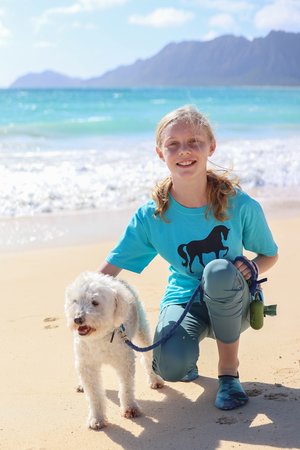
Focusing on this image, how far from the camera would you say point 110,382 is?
3635mm

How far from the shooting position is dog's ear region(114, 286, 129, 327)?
2902 millimetres

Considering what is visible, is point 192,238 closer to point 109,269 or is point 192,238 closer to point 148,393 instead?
point 109,269

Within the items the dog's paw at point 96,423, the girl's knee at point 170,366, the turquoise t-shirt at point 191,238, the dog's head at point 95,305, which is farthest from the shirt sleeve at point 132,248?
the dog's paw at point 96,423

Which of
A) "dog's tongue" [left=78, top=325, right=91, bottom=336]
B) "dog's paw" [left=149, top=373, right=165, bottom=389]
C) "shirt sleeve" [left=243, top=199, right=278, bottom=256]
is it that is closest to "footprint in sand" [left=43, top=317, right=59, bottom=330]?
"dog's paw" [left=149, top=373, right=165, bottom=389]

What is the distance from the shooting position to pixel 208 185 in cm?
339

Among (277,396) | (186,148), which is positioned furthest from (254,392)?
(186,148)

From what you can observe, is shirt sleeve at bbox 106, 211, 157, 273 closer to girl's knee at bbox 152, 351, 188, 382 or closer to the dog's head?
the dog's head

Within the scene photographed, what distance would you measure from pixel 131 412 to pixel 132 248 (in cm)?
88

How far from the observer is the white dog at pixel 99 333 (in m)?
2.83

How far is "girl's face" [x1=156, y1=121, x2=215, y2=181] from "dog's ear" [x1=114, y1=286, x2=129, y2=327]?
0.77 meters

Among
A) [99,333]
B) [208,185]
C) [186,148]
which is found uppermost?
[186,148]

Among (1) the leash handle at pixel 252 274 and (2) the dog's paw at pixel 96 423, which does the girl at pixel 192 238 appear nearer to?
(1) the leash handle at pixel 252 274

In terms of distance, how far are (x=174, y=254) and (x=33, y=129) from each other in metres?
20.7

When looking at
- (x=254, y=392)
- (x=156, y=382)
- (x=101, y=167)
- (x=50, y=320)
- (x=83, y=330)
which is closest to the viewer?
(x=83, y=330)
